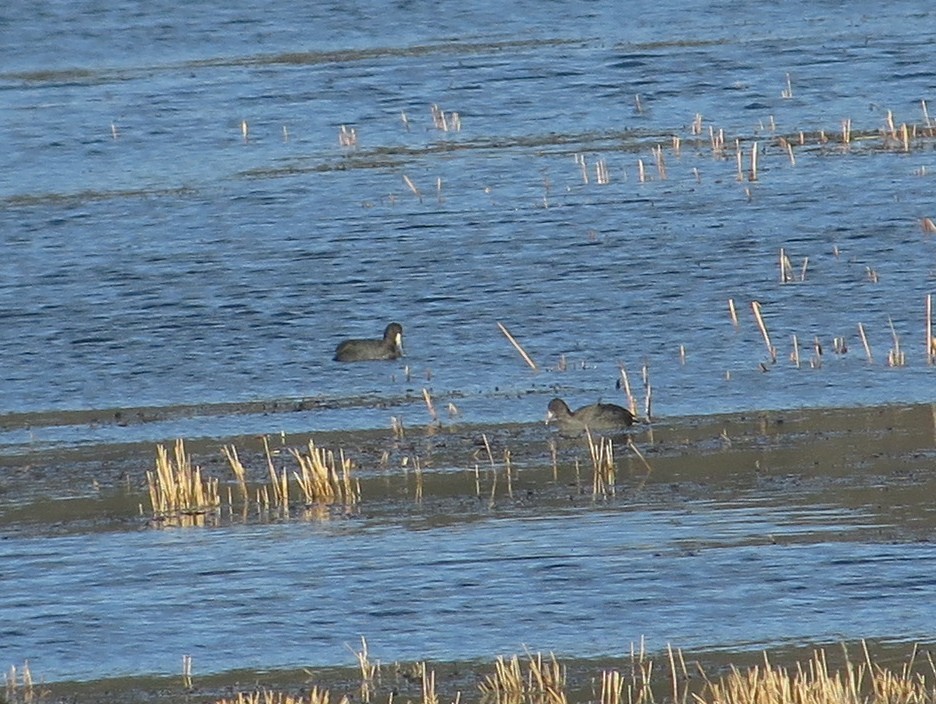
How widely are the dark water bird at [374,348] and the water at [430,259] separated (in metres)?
0.15

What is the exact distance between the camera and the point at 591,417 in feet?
47.5

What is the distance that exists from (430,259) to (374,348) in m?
3.99

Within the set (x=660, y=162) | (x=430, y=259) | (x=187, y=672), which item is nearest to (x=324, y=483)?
(x=187, y=672)

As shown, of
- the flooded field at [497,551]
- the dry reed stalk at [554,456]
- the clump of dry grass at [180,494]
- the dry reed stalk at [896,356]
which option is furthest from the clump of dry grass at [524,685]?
the dry reed stalk at [896,356]

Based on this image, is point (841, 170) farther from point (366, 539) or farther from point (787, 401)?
point (366, 539)

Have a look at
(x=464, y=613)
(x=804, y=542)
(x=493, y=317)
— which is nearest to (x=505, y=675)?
(x=464, y=613)

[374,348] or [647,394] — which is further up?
[374,348]

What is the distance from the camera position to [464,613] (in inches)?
412

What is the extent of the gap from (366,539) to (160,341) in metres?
7.49

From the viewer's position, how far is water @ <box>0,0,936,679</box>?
10961 millimetres

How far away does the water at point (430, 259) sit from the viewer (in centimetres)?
1096

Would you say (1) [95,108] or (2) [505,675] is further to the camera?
(1) [95,108]

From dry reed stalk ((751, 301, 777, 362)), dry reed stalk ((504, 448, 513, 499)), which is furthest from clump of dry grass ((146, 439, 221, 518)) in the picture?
dry reed stalk ((751, 301, 777, 362))

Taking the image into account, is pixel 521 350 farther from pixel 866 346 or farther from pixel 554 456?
pixel 554 456
